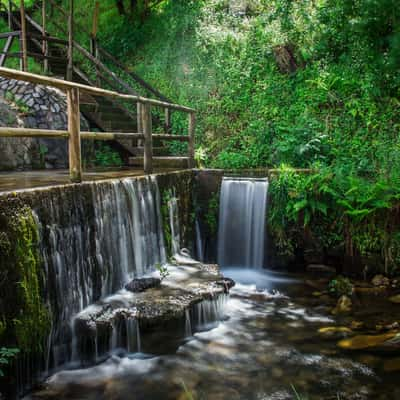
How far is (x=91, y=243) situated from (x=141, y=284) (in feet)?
2.87

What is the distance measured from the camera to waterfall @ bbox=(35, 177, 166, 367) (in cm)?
461

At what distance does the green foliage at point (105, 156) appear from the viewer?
10.4 metres

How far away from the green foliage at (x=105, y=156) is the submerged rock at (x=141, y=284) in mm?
5057

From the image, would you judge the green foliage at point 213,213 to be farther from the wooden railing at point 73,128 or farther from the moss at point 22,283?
the moss at point 22,283

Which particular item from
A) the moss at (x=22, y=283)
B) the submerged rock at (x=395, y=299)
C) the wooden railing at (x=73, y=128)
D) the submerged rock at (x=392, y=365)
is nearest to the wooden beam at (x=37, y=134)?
the wooden railing at (x=73, y=128)

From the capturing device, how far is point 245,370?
4719mm

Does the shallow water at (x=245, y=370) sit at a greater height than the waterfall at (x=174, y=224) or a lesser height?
lesser

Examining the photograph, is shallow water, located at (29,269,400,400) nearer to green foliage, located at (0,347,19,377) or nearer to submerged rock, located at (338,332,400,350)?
submerged rock, located at (338,332,400,350)

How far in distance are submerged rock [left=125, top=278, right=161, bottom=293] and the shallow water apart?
83cm

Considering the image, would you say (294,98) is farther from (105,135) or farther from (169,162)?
(105,135)

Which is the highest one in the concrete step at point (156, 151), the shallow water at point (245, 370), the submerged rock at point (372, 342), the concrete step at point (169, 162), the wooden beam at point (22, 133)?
the wooden beam at point (22, 133)

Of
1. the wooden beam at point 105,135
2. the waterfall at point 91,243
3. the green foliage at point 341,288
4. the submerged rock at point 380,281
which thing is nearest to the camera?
the waterfall at point 91,243

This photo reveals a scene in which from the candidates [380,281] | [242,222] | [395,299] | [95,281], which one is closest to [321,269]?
[380,281]

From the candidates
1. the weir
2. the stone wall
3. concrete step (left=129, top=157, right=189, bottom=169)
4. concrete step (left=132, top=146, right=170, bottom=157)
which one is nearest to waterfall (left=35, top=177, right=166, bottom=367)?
the weir
